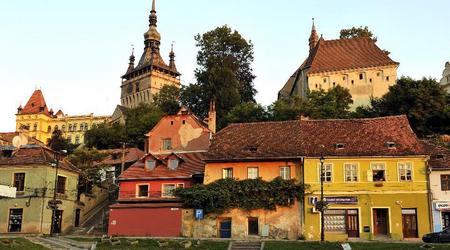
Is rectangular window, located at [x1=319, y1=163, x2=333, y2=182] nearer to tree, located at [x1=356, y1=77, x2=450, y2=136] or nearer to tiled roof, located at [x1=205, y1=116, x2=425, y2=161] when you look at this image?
tiled roof, located at [x1=205, y1=116, x2=425, y2=161]

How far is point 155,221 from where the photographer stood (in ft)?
153

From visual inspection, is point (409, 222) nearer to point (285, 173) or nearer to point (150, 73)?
point (285, 173)

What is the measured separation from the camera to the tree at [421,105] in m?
68.4

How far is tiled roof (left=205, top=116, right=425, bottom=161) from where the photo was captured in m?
45.3

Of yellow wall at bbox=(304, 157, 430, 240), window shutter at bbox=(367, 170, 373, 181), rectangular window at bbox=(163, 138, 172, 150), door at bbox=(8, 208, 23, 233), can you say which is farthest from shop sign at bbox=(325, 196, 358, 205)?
door at bbox=(8, 208, 23, 233)

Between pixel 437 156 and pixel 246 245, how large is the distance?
18.3m

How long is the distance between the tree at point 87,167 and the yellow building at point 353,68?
137 feet

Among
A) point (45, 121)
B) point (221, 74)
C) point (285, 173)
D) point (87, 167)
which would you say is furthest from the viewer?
point (45, 121)

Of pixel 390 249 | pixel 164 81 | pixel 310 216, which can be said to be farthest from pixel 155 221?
pixel 164 81

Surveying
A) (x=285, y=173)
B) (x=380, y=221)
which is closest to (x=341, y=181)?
(x=380, y=221)

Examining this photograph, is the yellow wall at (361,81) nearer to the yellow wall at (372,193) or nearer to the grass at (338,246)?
the yellow wall at (372,193)

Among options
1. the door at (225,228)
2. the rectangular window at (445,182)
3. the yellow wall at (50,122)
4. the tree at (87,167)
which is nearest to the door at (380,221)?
the rectangular window at (445,182)

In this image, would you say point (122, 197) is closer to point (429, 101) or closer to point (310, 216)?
point (310, 216)

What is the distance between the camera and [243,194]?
45.1m
